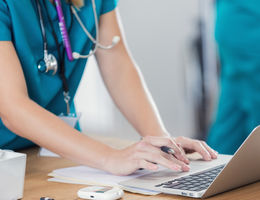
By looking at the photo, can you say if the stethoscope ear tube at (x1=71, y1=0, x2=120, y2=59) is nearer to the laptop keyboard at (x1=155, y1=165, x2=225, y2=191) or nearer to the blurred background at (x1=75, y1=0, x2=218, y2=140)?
the laptop keyboard at (x1=155, y1=165, x2=225, y2=191)

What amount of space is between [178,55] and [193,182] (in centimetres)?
262

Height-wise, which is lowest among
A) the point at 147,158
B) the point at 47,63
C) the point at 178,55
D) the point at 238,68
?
the point at 178,55

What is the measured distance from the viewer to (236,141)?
2.51 metres

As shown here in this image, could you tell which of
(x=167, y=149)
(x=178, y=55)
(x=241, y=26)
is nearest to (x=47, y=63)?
(x=167, y=149)

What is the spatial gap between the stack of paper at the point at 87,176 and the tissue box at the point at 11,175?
0.51 feet

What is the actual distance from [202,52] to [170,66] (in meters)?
0.24

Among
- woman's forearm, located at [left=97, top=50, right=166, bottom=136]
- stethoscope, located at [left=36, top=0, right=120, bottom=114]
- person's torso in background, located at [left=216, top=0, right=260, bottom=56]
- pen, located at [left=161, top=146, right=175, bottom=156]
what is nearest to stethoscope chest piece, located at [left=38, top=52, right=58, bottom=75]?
stethoscope, located at [left=36, top=0, right=120, bottom=114]

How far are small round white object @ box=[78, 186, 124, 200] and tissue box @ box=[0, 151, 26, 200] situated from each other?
115 mm

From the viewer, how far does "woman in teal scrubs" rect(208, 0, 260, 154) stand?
2.38 metres

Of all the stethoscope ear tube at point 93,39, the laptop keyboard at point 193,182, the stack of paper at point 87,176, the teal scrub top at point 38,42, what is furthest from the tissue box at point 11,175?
the stethoscope ear tube at point 93,39

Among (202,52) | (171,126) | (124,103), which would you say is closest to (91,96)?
(171,126)

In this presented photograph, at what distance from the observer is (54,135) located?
4.03 ft

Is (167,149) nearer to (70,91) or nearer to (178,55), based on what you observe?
(70,91)

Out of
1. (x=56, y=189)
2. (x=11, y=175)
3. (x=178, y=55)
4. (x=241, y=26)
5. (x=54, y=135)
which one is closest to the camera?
(x=11, y=175)
